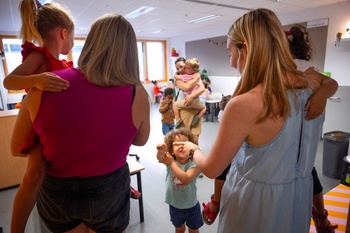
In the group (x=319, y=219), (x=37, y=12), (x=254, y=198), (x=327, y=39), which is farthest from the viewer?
(x=327, y=39)

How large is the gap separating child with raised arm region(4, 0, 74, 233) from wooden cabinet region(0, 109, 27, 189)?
215 cm

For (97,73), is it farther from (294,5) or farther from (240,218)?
(294,5)

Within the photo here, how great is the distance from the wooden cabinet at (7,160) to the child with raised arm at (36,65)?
2.15 metres

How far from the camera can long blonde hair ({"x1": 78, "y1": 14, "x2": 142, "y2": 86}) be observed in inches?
32.1

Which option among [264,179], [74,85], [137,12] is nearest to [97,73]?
[74,85]

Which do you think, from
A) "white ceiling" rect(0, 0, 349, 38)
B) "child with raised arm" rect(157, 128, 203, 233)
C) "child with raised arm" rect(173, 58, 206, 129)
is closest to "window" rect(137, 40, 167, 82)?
"white ceiling" rect(0, 0, 349, 38)

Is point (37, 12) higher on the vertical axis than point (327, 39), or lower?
lower

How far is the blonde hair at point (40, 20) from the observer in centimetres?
101

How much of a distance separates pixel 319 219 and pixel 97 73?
5.47 feet

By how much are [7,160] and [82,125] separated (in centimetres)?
276

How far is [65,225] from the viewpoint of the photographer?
0.88 meters

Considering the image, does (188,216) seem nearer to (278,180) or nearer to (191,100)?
(278,180)

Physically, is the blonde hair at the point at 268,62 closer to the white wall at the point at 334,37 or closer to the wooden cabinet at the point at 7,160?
the wooden cabinet at the point at 7,160

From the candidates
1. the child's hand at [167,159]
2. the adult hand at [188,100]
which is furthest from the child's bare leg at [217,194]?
the adult hand at [188,100]
